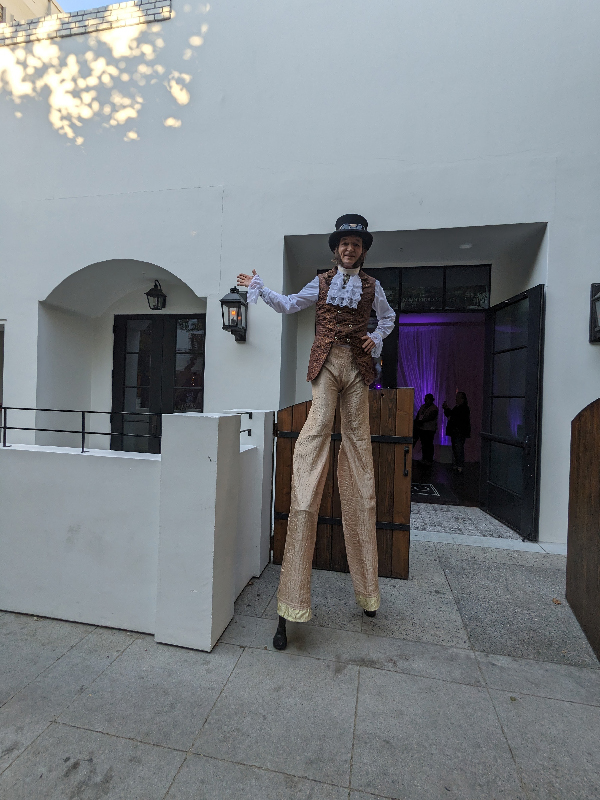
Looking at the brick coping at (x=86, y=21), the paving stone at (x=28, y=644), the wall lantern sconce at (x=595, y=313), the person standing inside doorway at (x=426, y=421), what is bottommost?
the paving stone at (x=28, y=644)

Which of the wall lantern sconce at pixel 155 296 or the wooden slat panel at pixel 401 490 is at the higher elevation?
the wall lantern sconce at pixel 155 296

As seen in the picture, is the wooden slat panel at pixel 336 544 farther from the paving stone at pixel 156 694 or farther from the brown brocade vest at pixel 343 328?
the paving stone at pixel 156 694

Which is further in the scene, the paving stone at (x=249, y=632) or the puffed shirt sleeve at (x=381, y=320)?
the puffed shirt sleeve at (x=381, y=320)

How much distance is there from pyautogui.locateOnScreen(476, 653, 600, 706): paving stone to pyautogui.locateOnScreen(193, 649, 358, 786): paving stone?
0.71 metres

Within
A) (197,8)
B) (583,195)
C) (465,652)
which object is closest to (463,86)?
(583,195)

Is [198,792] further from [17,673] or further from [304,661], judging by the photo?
[17,673]

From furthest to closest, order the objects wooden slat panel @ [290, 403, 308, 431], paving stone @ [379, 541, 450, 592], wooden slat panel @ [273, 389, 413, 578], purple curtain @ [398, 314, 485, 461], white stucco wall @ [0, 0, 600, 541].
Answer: purple curtain @ [398, 314, 485, 461] < white stucco wall @ [0, 0, 600, 541] < wooden slat panel @ [290, 403, 308, 431] < wooden slat panel @ [273, 389, 413, 578] < paving stone @ [379, 541, 450, 592]

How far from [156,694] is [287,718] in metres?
0.61

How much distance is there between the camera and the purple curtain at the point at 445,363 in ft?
33.3

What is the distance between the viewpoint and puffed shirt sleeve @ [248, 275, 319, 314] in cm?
221

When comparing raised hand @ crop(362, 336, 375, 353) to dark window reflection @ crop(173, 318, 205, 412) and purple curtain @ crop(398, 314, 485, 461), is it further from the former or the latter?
purple curtain @ crop(398, 314, 485, 461)

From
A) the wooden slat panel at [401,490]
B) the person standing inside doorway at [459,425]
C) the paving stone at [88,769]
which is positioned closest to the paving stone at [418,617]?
the wooden slat panel at [401,490]

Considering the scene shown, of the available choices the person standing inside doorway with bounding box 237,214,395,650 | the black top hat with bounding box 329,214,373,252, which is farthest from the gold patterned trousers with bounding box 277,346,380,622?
the black top hat with bounding box 329,214,373,252

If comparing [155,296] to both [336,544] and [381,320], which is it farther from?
[336,544]
